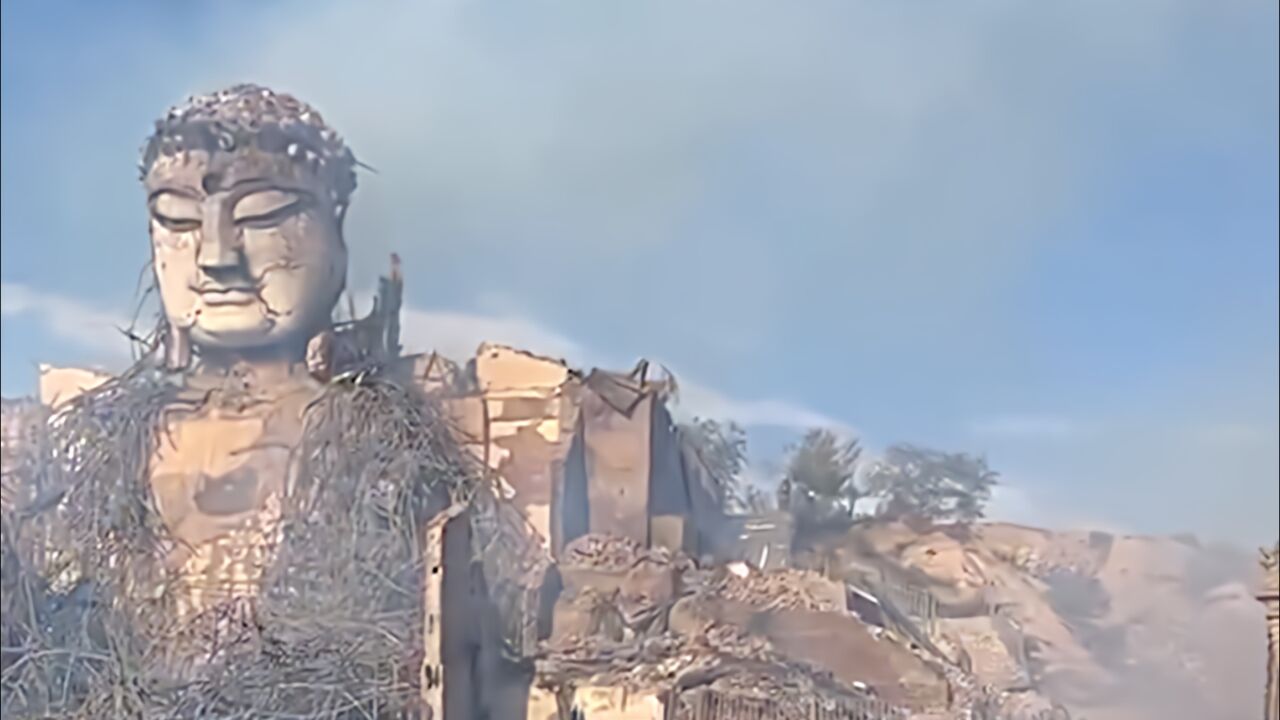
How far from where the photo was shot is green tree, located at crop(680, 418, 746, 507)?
21.9ft

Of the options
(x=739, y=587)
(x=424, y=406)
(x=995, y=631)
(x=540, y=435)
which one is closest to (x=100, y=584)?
(x=424, y=406)

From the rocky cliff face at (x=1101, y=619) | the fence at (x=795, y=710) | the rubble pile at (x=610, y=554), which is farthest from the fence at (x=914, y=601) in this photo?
the rubble pile at (x=610, y=554)

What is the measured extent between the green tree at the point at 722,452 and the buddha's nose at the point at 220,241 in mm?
2236

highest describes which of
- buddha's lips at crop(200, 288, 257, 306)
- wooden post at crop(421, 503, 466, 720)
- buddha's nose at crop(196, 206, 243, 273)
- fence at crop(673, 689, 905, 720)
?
buddha's nose at crop(196, 206, 243, 273)

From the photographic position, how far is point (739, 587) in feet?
19.6

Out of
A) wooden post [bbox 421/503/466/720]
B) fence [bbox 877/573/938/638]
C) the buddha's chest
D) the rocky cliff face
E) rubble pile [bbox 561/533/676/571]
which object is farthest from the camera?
the buddha's chest

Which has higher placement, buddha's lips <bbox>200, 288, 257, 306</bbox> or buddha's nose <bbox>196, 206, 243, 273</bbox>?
buddha's nose <bbox>196, 206, 243, 273</bbox>

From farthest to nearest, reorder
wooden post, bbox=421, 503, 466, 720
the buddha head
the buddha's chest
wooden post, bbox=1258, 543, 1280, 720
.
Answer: the buddha's chest < the buddha head < wooden post, bbox=421, 503, 466, 720 < wooden post, bbox=1258, 543, 1280, 720

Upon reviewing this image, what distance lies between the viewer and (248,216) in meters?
7.15

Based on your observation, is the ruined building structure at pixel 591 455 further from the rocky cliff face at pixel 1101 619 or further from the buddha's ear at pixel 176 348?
the buddha's ear at pixel 176 348

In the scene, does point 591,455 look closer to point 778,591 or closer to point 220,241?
point 778,591

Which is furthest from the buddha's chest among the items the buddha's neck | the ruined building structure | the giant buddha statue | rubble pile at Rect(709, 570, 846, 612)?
rubble pile at Rect(709, 570, 846, 612)

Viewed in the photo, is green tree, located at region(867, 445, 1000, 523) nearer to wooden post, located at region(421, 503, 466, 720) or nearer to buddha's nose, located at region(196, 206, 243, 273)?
wooden post, located at region(421, 503, 466, 720)

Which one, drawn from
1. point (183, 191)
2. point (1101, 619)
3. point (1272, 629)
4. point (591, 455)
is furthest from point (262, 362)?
point (1272, 629)
